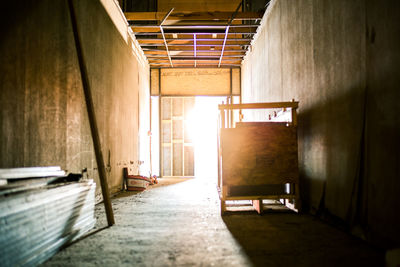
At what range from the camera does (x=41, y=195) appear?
1.97 metres

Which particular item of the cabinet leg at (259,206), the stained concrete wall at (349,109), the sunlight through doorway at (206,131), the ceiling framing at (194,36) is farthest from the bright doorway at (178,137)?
the cabinet leg at (259,206)

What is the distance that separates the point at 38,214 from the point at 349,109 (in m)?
3.04

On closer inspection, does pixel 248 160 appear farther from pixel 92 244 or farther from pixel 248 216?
pixel 92 244

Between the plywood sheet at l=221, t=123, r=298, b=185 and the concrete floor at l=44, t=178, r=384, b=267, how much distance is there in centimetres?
53

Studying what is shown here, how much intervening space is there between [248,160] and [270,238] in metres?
1.15

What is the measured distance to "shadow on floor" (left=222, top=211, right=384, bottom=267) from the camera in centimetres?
196

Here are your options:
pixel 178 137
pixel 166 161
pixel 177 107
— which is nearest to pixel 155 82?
pixel 177 107

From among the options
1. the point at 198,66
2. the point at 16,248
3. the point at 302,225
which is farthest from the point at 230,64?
the point at 16,248

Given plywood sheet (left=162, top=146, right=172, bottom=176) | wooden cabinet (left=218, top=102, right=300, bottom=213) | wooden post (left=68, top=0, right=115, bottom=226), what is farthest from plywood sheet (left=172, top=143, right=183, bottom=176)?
wooden post (left=68, top=0, right=115, bottom=226)

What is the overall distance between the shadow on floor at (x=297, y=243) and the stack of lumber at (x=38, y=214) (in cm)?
165

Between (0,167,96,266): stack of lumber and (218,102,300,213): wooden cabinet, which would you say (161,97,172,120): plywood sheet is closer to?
(218,102,300,213): wooden cabinet

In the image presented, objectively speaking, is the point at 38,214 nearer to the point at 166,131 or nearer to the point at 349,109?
the point at 349,109

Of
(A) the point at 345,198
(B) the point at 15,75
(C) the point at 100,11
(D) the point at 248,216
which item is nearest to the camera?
(B) the point at 15,75

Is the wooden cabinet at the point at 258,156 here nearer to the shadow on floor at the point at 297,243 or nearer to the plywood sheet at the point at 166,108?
the shadow on floor at the point at 297,243
